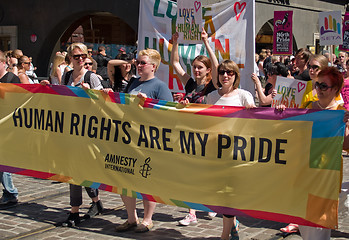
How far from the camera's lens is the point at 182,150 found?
594cm

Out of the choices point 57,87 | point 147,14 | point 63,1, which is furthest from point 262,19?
point 57,87

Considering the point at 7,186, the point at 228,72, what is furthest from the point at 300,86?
the point at 7,186

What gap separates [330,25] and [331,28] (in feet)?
0.28

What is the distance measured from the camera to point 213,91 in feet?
20.7

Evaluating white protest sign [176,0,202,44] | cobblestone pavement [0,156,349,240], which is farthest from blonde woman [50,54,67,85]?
white protest sign [176,0,202,44]

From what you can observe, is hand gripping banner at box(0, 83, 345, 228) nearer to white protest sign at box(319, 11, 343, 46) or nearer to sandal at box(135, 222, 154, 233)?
sandal at box(135, 222, 154, 233)

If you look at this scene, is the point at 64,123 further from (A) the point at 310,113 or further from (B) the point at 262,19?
(B) the point at 262,19

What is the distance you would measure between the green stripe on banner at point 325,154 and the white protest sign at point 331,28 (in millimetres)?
8776

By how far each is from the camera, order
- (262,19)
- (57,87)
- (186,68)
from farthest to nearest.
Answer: (262,19) → (186,68) → (57,87)

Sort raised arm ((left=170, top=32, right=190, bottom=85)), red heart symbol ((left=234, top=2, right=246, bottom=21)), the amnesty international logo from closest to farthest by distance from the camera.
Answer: the amnesty international logo
raised arm ((left=170, top=32, right=190, bottom=85))
red heart symbol ((left=234, top=2, right=246, bottom=21))

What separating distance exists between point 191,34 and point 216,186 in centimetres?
274

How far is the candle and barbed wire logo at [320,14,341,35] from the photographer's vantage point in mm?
13617

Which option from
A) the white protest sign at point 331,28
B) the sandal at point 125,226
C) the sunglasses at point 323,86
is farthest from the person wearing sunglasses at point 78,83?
the white protest sign at point 331,28

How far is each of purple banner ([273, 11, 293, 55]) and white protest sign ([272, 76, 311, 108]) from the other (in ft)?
31.3
